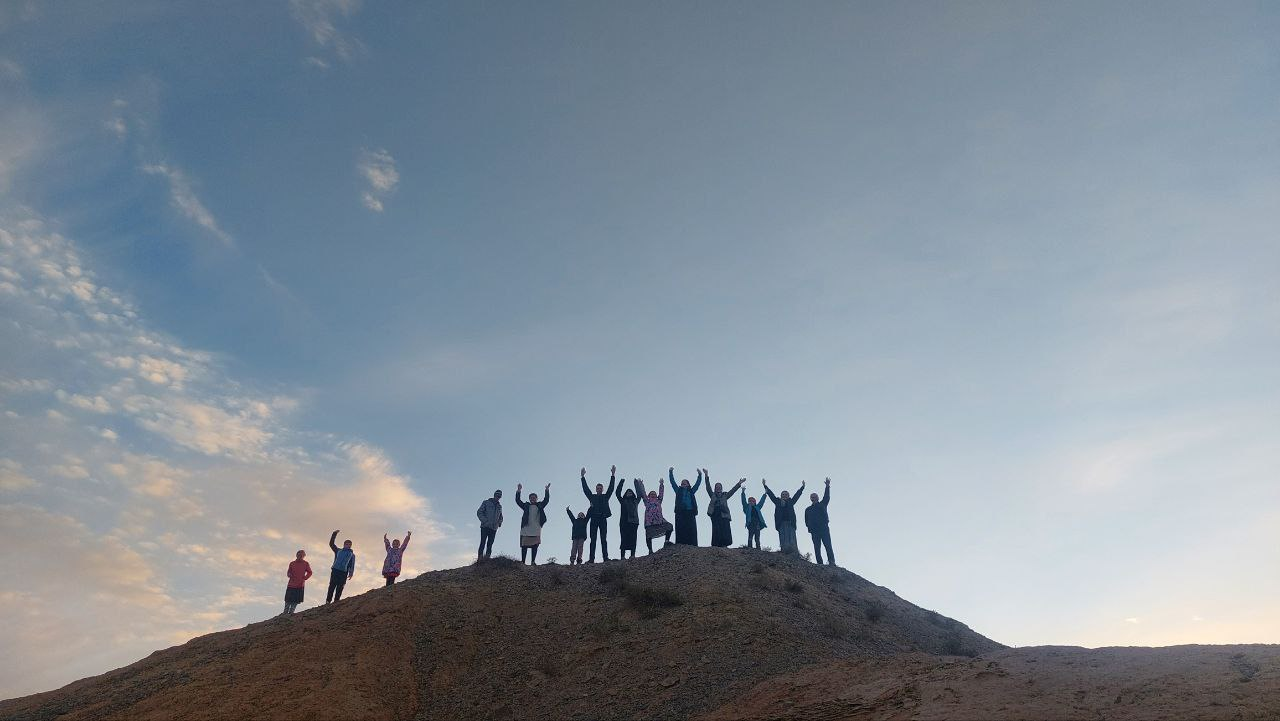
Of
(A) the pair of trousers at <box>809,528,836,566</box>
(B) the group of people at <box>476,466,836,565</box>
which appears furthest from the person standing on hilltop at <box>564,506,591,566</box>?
(A) the pair of trousers at <box>809,528,836,566</box>

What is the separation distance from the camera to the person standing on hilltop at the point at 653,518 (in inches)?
813

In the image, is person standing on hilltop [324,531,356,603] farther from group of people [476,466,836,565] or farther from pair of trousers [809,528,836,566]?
pair of trousers [809,528,836,566]

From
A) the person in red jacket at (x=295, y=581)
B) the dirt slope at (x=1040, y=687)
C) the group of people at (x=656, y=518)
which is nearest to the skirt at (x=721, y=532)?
the group of people at (x=656, y=518)

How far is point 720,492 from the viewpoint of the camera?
21.0 metres

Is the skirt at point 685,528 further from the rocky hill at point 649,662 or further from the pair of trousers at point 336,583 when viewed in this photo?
the pair of trousers at point 336,583

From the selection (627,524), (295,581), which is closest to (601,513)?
(627,524)

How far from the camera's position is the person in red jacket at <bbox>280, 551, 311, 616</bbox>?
18906 mm

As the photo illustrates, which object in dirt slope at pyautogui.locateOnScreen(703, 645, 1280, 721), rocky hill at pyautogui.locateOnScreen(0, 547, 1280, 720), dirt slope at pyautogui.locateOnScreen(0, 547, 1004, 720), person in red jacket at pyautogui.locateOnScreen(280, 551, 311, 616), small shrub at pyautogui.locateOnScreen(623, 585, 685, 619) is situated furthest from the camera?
person in red jacket at pyautogui.locateOnScreen(280, 551, 311, 616)

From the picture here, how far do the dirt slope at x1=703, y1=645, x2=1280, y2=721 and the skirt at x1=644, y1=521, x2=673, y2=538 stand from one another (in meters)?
8.57

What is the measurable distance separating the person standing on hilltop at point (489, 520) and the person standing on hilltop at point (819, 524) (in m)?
9.60

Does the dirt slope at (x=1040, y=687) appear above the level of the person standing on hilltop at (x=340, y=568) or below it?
below

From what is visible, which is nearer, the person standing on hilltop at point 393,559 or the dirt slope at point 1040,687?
the dirt slope at point 1040,687

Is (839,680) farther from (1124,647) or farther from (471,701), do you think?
(471,701)

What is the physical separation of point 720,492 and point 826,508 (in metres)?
3.52
